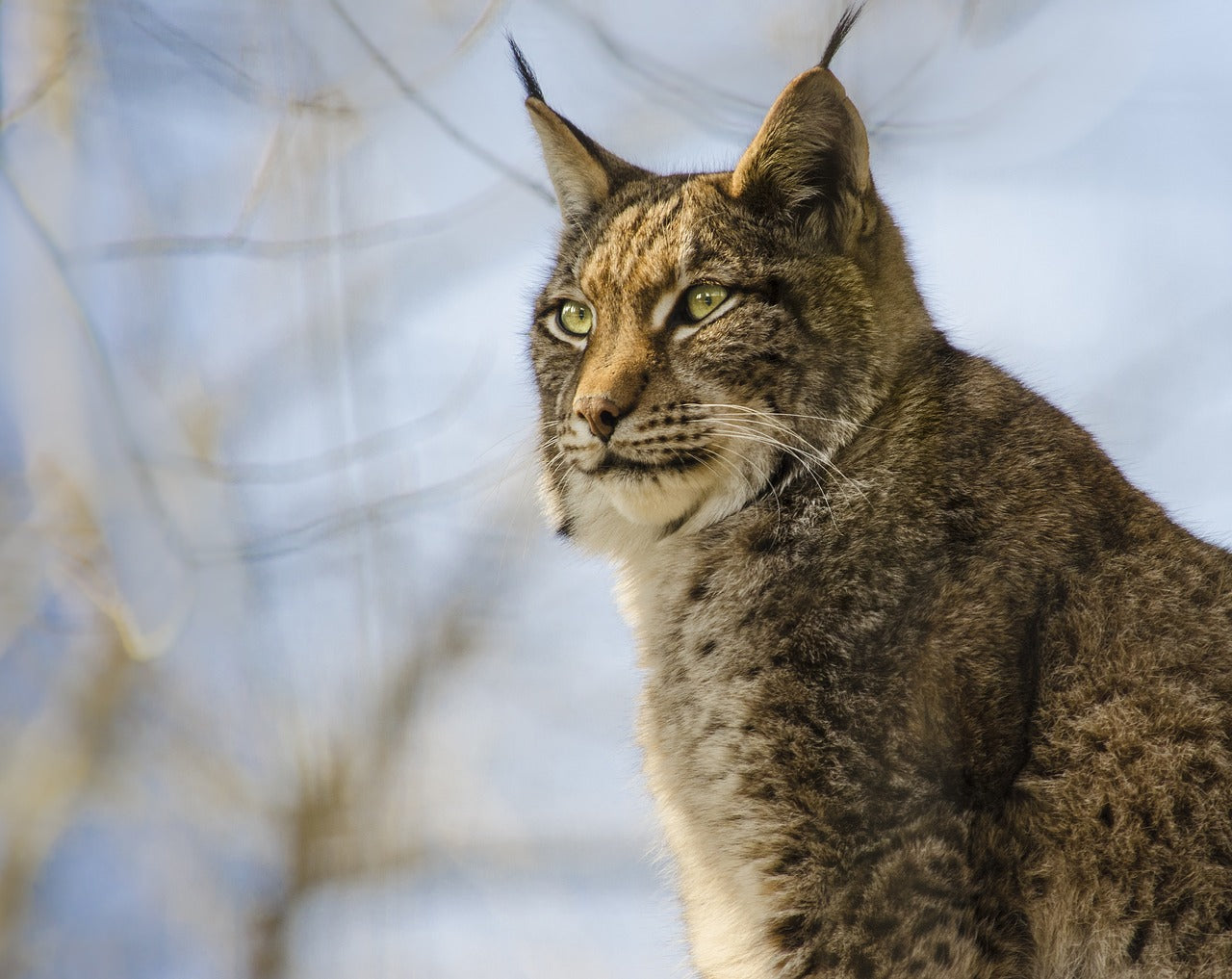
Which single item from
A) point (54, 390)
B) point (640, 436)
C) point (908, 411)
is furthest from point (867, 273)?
point (54, 390)

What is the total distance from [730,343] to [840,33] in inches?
41.1

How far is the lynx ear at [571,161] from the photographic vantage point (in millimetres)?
4957

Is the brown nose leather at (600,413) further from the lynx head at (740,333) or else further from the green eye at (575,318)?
the green eye at (575,318)

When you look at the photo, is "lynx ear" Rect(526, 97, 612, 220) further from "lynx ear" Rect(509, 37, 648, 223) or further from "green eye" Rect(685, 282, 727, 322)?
"green eye" Rect(685, 282, 727, 322)

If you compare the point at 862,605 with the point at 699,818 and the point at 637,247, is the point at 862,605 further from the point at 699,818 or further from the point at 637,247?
the point at 637,247

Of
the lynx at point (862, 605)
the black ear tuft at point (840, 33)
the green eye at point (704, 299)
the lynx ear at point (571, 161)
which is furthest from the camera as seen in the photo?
the lynx ear at point (571, 161)

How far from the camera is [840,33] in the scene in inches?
156

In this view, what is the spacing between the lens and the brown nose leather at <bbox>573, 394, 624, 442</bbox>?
3.95 metres

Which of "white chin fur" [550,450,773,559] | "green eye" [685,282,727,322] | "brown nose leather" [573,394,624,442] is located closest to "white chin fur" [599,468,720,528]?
"white chin fur" [550,450,773,559]

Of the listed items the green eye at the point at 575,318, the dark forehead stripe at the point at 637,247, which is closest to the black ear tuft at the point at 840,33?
the dark forehead stripe at the point at 637,247

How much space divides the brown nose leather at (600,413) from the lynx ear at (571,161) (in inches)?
53.3

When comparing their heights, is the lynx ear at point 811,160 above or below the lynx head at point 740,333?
above

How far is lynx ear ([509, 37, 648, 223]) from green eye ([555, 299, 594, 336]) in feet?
1.91

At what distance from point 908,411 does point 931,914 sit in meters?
1.63
